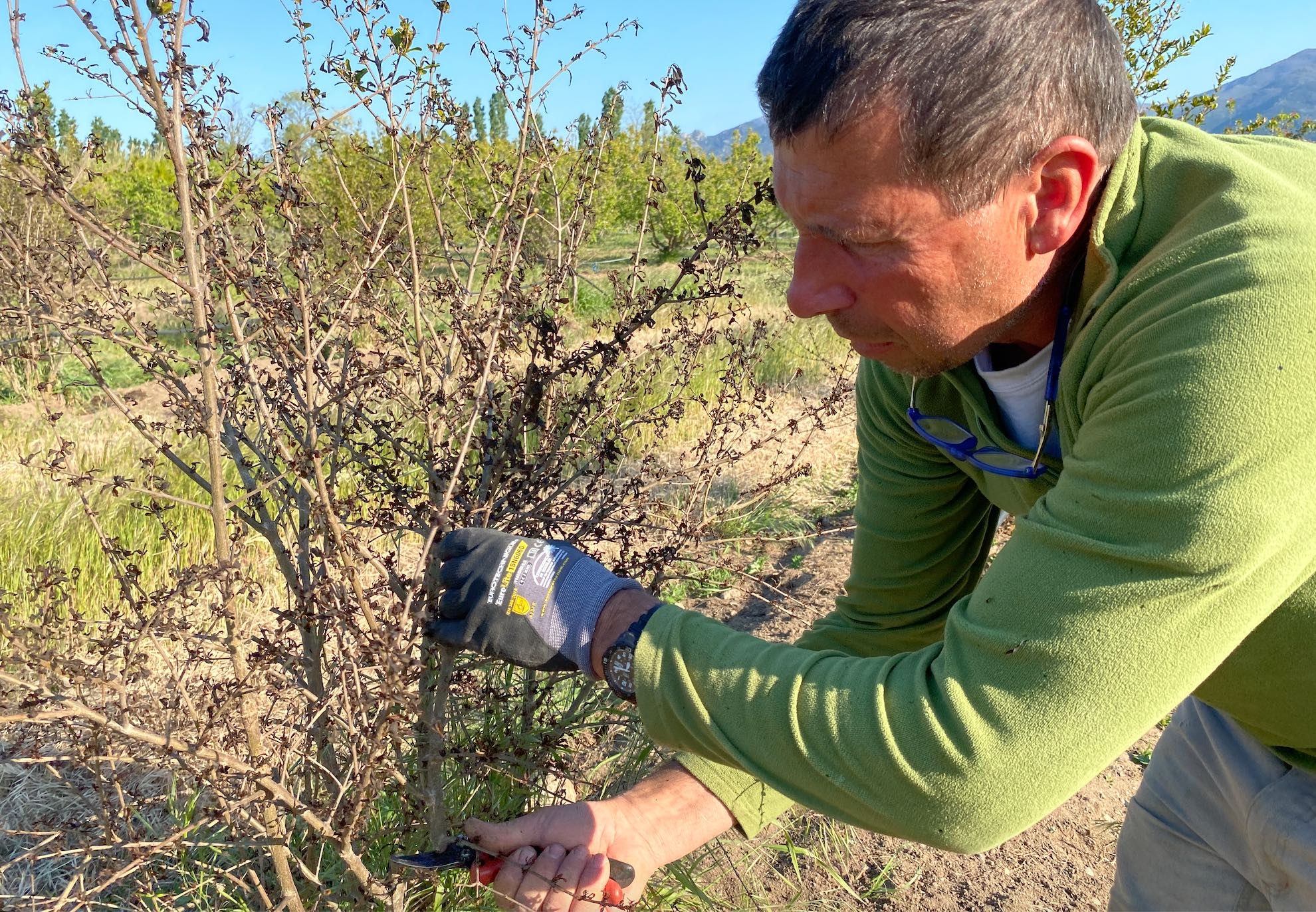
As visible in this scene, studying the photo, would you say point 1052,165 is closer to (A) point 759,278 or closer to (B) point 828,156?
(B) point 828,156

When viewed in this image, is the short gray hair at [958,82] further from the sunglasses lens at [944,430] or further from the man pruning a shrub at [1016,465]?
the sunglasses lens at [944,430]

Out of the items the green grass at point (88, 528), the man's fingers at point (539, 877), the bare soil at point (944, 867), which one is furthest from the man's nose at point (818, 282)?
the green grass at point (88, 528)

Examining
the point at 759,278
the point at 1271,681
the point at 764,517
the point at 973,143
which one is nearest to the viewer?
the point at 973,143

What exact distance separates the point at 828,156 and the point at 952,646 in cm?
70

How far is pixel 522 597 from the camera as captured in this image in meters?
1.48

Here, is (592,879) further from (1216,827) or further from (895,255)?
(1216,827)

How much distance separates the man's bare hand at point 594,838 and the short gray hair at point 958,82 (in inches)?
46.9

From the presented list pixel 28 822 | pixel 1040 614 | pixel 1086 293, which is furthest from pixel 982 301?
pixel 28 822

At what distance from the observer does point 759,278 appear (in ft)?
40.6

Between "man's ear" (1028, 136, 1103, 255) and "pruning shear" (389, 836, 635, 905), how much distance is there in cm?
128

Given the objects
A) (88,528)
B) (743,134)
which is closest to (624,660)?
(88,528)

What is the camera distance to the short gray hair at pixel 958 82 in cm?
130

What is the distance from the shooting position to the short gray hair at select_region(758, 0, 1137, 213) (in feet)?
4.26

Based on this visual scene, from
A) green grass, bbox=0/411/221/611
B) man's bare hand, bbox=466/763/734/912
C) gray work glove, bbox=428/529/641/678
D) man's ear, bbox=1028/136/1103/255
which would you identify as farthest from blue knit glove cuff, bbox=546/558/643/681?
green grass, bbox=0/411/221/611
